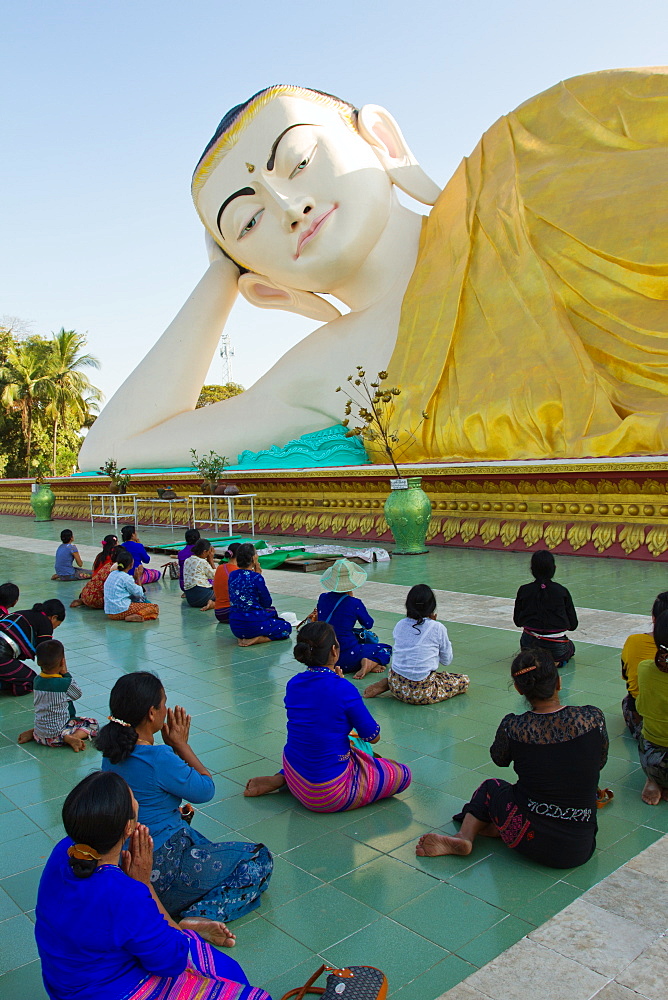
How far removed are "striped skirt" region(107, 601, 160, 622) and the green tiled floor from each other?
1114 millimetres

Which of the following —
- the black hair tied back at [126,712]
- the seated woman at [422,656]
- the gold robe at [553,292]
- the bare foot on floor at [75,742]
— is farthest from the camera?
the gold robe at [553,292]

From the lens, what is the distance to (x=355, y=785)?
311cm

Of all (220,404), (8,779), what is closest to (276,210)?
(220,404)

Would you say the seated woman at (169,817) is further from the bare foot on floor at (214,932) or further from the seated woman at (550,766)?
the seated woman at (550,766)

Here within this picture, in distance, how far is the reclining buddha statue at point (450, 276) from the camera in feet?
36.0

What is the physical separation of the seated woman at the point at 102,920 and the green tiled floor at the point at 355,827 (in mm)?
528

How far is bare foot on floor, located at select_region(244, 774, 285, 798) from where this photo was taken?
3.30 meters

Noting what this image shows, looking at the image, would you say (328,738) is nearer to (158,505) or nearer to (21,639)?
(21,639)

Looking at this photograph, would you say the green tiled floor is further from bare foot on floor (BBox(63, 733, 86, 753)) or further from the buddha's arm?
the buddha's arm

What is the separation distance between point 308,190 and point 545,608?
37.7 ft

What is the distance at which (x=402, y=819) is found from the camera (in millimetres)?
3049

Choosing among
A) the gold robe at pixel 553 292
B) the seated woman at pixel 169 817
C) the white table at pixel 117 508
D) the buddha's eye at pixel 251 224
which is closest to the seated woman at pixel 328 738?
the seated woman at pixel 169 817

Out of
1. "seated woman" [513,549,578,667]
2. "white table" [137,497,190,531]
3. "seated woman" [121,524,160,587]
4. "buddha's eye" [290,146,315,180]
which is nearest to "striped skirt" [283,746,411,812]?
"seated woman" [513,549,578,667]

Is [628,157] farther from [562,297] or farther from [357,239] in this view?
[357,239]
